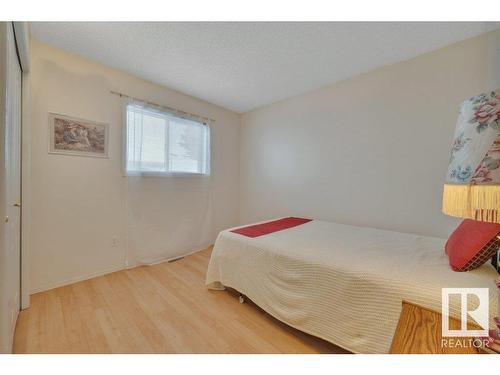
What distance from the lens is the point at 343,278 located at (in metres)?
1.24

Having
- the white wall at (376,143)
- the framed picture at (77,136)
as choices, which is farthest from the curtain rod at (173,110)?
the white wall at (376,143)

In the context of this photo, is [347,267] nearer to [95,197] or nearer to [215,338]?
[215,338]

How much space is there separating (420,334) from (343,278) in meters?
0.45

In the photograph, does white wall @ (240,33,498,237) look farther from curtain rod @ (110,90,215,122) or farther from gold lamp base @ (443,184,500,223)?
gold lamp base @ (443,184,500,223)

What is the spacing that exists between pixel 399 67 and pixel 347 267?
2.19m

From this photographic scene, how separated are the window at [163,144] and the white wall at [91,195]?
0.44 feet

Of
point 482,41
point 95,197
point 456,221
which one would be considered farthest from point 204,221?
point 482,41

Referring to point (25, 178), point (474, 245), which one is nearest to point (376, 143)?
point (474, 245)

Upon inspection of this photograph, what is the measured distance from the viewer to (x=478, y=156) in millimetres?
609

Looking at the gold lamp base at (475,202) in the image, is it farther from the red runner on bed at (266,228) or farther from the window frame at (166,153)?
the window frame at (166,153)

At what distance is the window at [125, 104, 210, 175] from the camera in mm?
2443

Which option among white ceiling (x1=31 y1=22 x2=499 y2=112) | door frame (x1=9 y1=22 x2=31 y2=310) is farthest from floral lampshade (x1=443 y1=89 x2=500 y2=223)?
door frame (x1=9 y1=22 x2=31 y2=310)

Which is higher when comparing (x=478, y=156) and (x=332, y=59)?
(x=332, y=59)

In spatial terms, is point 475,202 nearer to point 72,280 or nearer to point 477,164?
point 477,164
